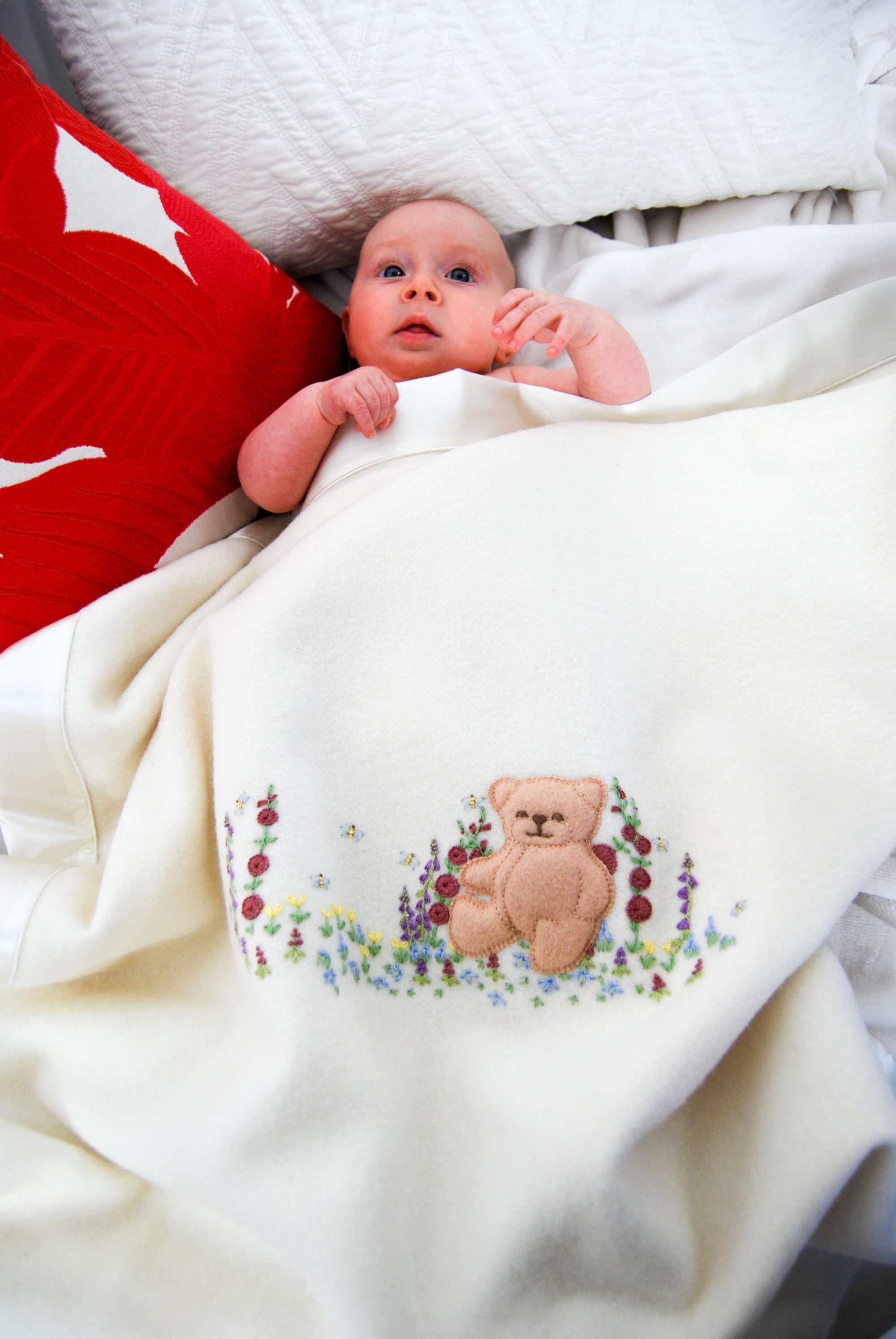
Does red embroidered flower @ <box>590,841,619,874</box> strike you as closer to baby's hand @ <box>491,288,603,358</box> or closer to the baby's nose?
baby's hand @ <box>491,288,603,358</box>

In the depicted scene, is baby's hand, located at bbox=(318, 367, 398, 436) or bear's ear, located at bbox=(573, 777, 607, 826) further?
baby's hand, located at bbox=(318, 367, 398, 436)

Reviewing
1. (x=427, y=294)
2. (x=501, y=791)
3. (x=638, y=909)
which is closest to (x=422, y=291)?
(x=427, y=294)

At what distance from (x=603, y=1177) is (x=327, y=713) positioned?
39cm

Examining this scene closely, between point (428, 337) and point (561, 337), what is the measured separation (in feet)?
0.67

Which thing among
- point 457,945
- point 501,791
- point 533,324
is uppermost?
point 533,324

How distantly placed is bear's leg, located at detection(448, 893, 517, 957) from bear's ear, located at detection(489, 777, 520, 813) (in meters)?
0.07

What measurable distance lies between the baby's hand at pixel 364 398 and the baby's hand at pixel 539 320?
0.13 m

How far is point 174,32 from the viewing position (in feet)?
2.78

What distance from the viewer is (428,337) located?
0.95 metres

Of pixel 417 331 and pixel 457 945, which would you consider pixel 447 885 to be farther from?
pixel 417 331

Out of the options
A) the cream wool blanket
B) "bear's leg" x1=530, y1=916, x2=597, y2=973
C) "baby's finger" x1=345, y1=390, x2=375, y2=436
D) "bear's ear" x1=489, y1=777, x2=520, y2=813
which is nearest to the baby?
"baby's finger" x1=345, y1=390, x2=375, y2=436

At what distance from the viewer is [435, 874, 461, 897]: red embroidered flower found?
23.9 inches

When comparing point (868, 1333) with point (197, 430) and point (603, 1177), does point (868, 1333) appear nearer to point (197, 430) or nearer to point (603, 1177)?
point (603, 1177)

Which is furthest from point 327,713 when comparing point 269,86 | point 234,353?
point 269,86
